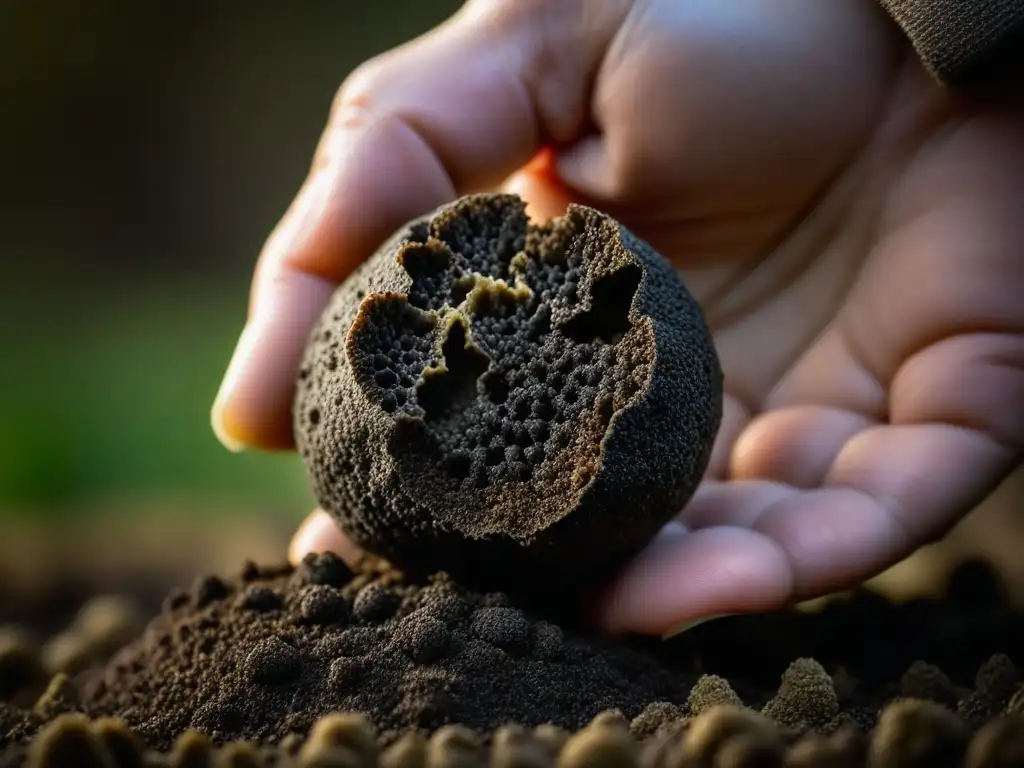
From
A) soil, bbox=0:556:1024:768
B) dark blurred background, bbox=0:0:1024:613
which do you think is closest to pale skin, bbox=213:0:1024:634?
soil, bbox=0:556:1024:768

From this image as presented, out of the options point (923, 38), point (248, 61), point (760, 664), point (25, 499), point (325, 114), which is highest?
point (248, 61)

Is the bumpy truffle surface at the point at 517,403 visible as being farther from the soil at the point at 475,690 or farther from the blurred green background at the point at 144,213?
the blurred green background at the point at 144,213

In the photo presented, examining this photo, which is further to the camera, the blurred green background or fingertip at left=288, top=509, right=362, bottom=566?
the blurred green background

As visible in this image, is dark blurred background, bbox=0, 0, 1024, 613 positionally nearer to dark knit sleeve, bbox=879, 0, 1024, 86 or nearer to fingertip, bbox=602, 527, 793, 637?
fingertip, bbox=602, 527, 793, 637

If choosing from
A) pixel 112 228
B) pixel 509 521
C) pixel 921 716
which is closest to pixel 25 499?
pixel 112 228

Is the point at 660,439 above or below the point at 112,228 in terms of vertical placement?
below

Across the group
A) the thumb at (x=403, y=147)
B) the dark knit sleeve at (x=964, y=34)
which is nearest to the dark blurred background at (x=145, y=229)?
the thumb at (x=403, y=147)

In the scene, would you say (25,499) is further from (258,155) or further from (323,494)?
(323,494)
